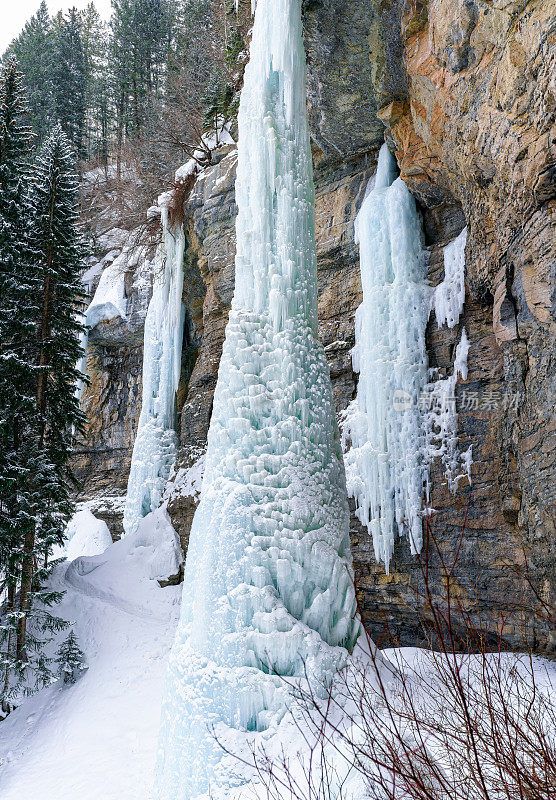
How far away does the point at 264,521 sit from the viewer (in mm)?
5102

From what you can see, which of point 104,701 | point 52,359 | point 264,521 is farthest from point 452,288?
point 104,701

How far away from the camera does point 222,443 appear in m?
5.55

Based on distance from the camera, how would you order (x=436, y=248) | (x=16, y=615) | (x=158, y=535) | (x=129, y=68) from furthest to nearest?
(x=129, y=68) → (x=158, y=535) → (x=436, y=248) → (x=16, y=615)

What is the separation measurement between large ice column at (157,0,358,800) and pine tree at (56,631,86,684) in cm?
364

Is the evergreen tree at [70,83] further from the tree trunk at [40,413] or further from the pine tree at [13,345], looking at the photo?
the tree trunk at [40,413]

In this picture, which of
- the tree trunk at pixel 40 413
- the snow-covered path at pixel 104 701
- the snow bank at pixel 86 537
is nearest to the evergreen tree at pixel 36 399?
the tree trunk at pixel 40 413

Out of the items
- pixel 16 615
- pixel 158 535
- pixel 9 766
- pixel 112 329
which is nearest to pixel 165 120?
pixel 112 329

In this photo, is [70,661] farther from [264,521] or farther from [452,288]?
[452,288]

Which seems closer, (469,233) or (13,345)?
(469,233)

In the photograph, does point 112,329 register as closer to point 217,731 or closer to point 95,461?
point 95,461

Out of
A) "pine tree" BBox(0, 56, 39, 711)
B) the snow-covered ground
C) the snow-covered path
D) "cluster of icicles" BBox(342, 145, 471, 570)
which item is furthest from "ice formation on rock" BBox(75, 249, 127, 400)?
"cluster of icicles" BBox(342, 145, 471, 570)

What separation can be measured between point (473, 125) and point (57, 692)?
9.01 meters

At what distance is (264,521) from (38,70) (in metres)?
30.3

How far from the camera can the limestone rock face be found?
595cm
